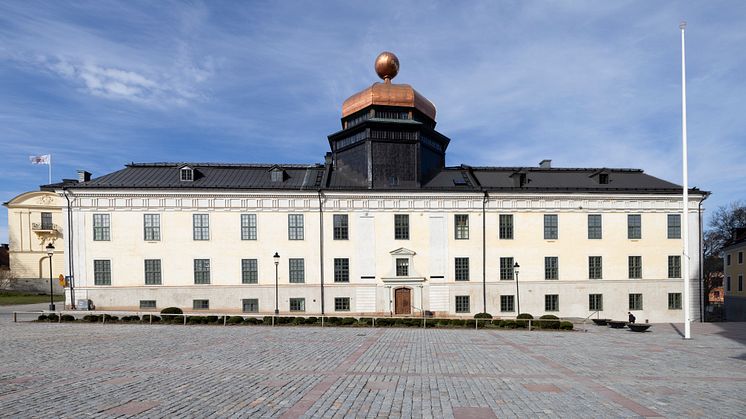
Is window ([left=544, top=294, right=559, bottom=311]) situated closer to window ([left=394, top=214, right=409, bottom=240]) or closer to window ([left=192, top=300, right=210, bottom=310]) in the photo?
window ([left=394, top=214, right=409, bottom=240])

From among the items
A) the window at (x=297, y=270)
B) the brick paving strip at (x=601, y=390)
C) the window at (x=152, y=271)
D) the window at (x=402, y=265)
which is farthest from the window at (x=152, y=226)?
the brick paving strip at (x=601, y=390)

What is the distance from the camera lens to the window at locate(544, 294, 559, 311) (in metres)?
35.9

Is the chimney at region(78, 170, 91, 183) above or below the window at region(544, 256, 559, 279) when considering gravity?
above

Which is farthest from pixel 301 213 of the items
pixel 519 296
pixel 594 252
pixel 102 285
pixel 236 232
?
pixel 594 252

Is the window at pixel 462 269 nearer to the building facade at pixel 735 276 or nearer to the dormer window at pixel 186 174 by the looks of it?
the dormer window at pixel 186 174

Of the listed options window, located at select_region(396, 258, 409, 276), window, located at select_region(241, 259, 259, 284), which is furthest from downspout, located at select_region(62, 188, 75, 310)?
window, located at select_region(396, 258, 409, 276)

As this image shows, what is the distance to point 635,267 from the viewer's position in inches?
1449

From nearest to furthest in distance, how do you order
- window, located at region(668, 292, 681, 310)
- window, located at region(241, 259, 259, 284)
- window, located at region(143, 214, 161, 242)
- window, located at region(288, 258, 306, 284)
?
window, located at region(143, 214, 161, 242)
window, located at region(241, 259, 259, 284)
window, located at region(288, 258, 306, 284)
window, located at region(668, 292, 681, 310)

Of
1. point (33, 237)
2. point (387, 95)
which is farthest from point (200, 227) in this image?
point (33, 237)

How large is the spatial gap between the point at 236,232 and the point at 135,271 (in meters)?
9.19

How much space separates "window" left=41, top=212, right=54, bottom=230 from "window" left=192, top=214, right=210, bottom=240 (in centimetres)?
4069

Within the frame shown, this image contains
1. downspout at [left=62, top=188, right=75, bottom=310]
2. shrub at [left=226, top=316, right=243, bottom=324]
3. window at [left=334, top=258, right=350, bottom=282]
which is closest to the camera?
shrub at [left=226, top=316, right=243, bottom=324]

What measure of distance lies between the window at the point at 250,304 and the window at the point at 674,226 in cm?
3873

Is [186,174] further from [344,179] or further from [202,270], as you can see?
[344,179]
